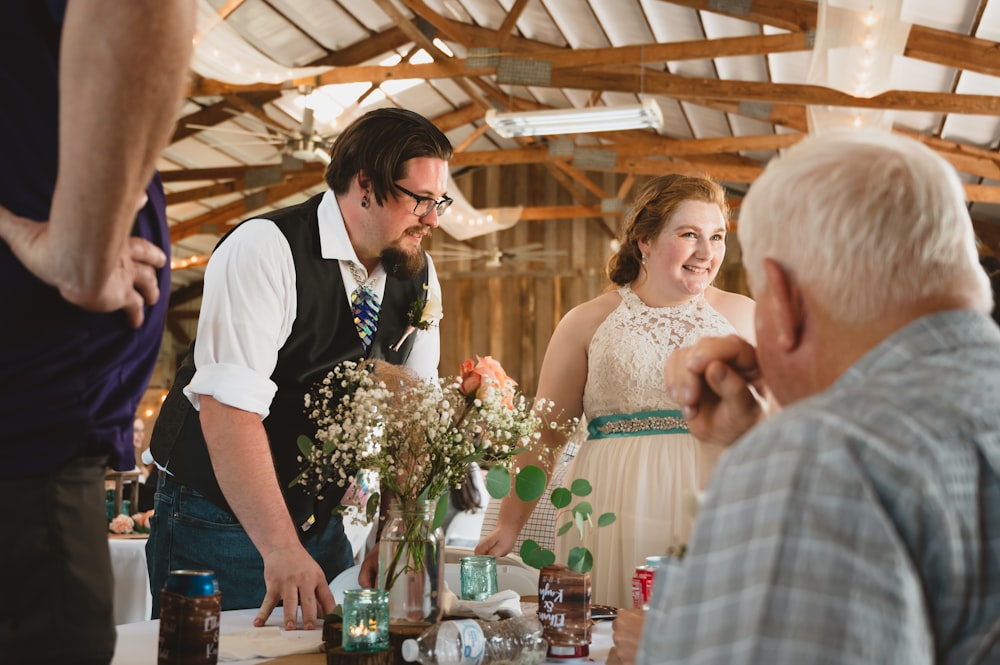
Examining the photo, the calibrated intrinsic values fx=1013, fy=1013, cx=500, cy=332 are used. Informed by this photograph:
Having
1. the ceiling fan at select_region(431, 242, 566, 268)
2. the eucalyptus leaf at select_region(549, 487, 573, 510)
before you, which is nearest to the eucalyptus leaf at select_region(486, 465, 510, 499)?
the eucalyptus leaf at select_region(549, 487, 573, 510)

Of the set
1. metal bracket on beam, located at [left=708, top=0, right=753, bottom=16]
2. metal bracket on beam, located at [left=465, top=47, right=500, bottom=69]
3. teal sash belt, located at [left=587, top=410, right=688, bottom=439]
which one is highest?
metal bracket on beam, located at [left=465, top=47, right=500, bottom=69]

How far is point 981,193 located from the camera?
29.8ft

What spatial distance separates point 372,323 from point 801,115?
25.9 feet

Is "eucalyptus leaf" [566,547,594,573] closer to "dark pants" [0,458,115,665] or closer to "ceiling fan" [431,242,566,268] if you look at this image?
"dark pants" [0,458,115,665]

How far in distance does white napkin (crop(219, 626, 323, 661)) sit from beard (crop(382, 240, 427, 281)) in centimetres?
97

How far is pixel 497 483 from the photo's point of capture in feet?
5.32

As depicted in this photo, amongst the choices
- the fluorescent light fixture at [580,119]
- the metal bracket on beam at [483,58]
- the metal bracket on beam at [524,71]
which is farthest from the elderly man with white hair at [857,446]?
the metal bracket on beam at [483,58]

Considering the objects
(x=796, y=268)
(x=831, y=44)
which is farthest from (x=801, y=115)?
(x=796, y=268)

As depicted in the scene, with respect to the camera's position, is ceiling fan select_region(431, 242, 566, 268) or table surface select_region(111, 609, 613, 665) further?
ceiling fan select_region(431, 242, 566, 268)

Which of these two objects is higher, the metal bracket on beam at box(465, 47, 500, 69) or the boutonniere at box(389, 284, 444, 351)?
the metal bracket on beam at box(465, 47, 500, 69)

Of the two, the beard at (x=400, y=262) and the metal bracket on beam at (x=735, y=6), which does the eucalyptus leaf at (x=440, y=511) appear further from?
the metal bracket on beam at (x=735, y=6)

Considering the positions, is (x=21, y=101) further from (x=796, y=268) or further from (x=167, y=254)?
(x=796, y=268)

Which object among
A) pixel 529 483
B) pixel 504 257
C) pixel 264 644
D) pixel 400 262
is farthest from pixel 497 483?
pixel 504 257

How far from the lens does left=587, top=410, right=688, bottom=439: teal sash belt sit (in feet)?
9.45
